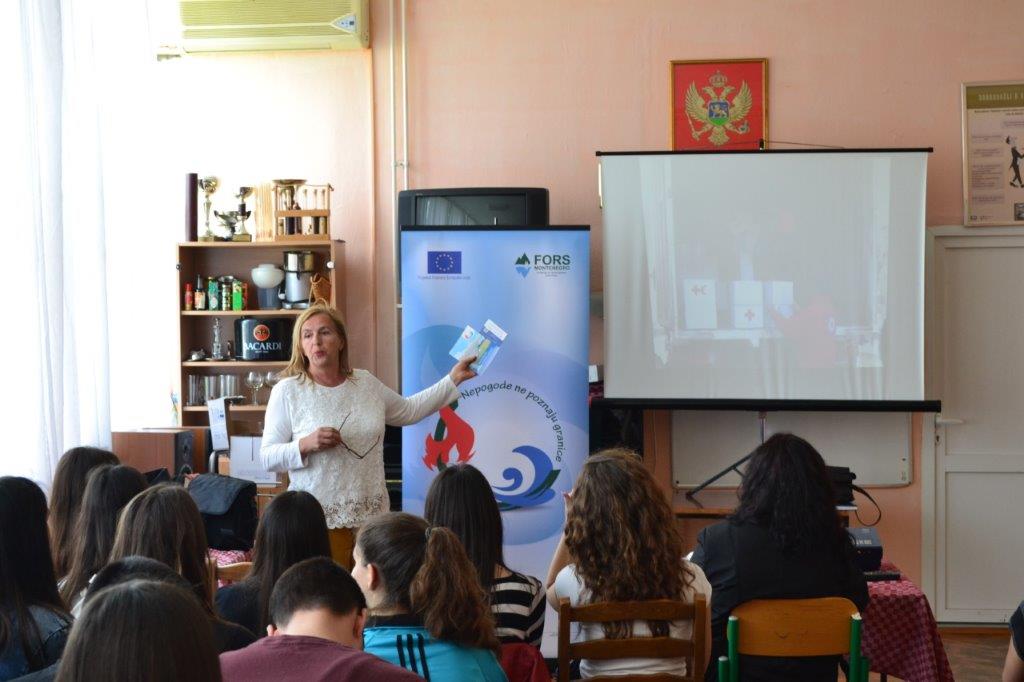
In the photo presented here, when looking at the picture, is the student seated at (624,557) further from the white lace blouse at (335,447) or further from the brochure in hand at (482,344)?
the brochure in hand at (482,344)

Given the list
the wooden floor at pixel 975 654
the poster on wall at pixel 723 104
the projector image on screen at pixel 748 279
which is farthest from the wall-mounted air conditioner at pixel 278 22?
the wooden floor at pixel 975 654

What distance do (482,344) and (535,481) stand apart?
65 centimetres

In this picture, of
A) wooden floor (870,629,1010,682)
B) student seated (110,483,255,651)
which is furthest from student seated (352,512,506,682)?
wooden floor (870,629,1010,682)

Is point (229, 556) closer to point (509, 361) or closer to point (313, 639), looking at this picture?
point (509, 361)

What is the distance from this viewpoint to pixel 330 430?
3770mm

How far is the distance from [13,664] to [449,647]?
0.79 metres

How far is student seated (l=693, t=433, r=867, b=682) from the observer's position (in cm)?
281

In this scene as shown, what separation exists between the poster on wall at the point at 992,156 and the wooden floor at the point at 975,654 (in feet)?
6.78

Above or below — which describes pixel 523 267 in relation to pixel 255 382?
above

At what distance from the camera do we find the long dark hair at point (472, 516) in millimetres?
2557

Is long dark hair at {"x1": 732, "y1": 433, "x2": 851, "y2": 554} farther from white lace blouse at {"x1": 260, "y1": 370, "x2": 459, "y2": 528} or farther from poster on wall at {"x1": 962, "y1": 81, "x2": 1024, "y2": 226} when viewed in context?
poster on wall at {"x1": 962, "y1": 81, "x2": 1024, "y2": 226}

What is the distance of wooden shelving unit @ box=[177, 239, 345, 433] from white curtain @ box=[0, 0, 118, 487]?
32.9 inches

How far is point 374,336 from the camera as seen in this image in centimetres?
577

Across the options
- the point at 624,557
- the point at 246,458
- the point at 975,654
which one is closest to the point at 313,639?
the point at 624,557
